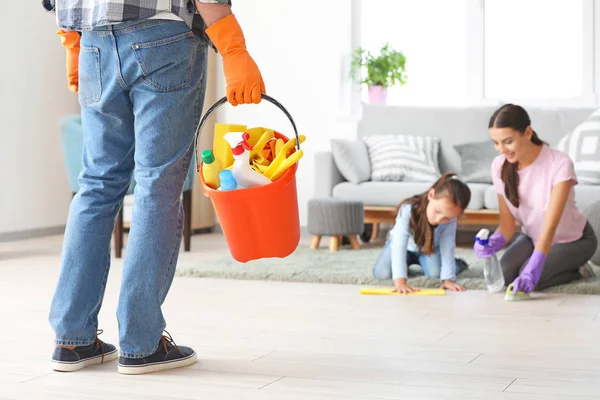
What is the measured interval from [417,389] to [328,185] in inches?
134

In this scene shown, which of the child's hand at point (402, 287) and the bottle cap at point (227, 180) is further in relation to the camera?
the child's hand at point (402, 287)

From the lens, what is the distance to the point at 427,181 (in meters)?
5.30

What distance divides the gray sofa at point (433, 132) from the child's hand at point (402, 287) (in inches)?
61.3

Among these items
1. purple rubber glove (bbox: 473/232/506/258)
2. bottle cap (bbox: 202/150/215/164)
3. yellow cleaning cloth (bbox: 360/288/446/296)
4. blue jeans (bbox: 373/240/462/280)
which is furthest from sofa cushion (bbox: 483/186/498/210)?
bottle cap (bbox: 202/150/215/164)

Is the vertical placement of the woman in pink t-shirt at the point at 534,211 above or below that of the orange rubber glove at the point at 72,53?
below

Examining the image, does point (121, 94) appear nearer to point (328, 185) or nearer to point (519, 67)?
point (328, 185)

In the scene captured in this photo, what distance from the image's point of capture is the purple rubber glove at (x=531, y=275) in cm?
331

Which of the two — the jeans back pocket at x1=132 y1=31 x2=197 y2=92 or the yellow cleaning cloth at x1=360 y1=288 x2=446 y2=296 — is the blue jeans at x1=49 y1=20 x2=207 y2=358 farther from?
the yellow cleaning cloth at x1=360 y1=288 x2=446 y2=296

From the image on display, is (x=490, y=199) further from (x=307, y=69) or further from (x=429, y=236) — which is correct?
(x=307, y=69)

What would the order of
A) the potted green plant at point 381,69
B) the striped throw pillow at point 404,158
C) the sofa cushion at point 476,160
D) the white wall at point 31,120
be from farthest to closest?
the potted green plant at point 381,69
the white wall at point 31,120
the striped throw pillow at point 404,158
the sofa cushion at point 476,160

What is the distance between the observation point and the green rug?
3.64 m

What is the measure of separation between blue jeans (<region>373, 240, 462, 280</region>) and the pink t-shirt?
0.36 metres

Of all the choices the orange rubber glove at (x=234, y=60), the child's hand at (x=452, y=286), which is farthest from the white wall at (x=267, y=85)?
the orange rubber glove at (x=234, y=60)

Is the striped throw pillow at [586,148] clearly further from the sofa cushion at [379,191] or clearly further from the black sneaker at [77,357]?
the black sneaker at [77,357]
